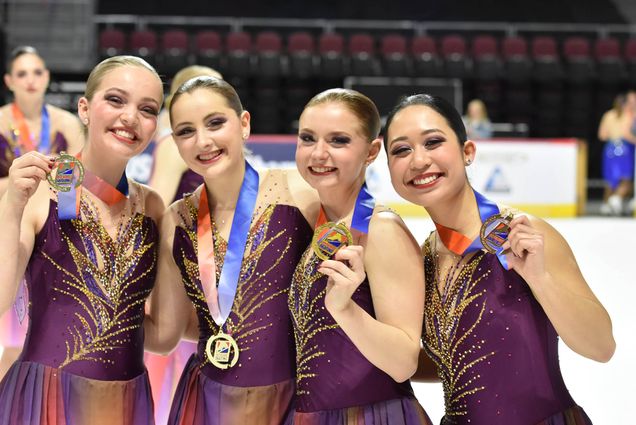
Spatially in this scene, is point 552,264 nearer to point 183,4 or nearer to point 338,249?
point 338,249

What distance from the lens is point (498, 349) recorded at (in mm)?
1948

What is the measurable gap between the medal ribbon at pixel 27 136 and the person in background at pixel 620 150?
9873mm

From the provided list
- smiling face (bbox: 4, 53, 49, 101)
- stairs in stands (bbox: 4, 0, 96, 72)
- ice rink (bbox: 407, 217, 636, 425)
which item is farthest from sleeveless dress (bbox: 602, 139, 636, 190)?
smiling face (bbox: 4, 53, 49, 101)

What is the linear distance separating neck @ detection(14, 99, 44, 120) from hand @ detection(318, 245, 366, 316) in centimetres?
362

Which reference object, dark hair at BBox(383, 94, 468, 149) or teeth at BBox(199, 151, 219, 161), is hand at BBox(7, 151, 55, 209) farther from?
dark hair at BBox(383, 94, 468, 149)

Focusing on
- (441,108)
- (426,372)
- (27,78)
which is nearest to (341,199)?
(441,108)

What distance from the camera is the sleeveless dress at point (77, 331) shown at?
211cm

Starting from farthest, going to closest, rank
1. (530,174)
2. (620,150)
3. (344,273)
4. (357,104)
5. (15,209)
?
1. (620,150)
2. (530,174)
3. (357,104)
4. (15,209)
5. (344,273)

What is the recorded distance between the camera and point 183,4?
16.6 metres

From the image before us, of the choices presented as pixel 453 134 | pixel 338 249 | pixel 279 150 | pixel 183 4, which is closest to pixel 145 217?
pixel 338 249

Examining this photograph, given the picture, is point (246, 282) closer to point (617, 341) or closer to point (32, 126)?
point (32, 126)

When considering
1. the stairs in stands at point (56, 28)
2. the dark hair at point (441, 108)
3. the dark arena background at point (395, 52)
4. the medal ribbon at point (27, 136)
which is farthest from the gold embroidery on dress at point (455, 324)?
the stairs in stands at point (56, 28)

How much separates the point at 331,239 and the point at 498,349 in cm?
52

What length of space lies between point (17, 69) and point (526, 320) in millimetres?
4199
